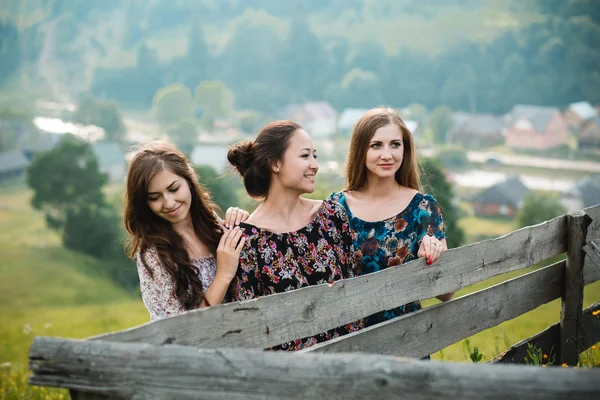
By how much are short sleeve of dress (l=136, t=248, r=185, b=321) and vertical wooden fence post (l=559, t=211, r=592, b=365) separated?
2.28 metres

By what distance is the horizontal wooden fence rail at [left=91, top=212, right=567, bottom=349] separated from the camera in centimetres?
197

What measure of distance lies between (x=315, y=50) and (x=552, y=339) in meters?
58.8

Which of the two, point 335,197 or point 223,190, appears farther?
point 223,190

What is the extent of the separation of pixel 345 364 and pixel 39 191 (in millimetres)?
44790

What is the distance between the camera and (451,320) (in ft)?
10.5

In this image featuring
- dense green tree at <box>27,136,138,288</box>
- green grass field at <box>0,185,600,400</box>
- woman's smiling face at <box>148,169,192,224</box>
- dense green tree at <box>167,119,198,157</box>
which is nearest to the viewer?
woman's smiling face at <box>148,169,192,224</box>

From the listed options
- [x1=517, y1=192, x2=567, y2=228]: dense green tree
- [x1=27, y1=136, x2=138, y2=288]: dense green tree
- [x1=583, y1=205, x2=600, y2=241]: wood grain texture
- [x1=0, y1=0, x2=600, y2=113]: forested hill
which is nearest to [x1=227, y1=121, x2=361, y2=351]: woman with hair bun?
[x1=583, y1=205, x2=600, y2=241]: wood grain texture

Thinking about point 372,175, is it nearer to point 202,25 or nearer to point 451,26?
point 451,26

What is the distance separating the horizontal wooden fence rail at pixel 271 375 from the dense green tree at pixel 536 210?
41225 mm

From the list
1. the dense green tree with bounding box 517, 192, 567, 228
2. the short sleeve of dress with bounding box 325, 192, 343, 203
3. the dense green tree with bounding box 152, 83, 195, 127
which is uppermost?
the dense green tree with bounding box 152, 83, 195, 127

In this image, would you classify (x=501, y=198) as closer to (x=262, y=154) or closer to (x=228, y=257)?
(x=262, y=154)

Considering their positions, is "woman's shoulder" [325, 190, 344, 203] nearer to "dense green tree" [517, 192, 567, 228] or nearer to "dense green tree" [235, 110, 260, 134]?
"dense green tree" [517, 192, 567, 228]

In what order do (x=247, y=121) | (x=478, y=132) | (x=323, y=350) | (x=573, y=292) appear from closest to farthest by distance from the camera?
(x=323, y=350), (x=573, y=292), (x=478, y=132), (x=247, y=121)

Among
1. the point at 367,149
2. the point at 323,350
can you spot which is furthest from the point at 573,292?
the point at 323,350
